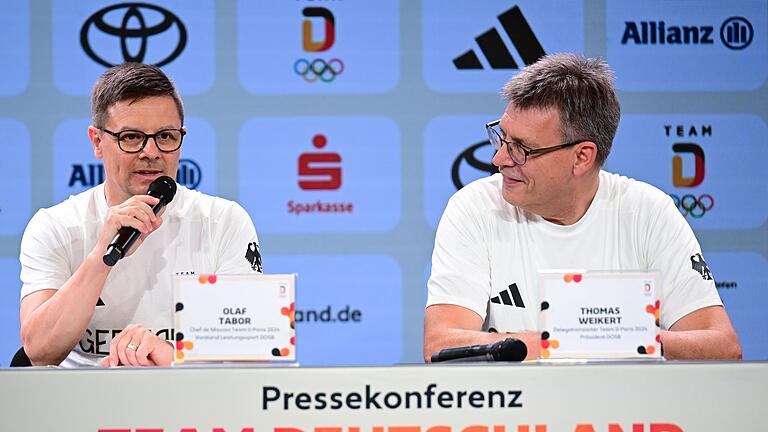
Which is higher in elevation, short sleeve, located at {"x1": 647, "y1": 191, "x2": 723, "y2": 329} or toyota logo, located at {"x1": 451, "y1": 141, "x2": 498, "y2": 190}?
toyota logo, located at {"x1": 451, "y1": 141, "x2": 498, "y2": 190}

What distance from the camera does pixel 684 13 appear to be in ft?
11.9

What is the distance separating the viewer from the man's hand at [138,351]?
1.91 meters

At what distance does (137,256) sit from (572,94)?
1232mm

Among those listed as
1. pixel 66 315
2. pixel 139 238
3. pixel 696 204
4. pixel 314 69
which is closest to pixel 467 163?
pixel 314 69

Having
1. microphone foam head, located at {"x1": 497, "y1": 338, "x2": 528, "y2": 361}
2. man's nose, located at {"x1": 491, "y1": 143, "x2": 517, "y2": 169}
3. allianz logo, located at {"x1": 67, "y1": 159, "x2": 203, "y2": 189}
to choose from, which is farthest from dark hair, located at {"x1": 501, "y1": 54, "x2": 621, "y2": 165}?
allianz logo, located at {"x1": 67, "y1": 159, "x2": 203, "y2": 189}

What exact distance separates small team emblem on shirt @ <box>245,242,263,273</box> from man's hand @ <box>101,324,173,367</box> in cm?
58

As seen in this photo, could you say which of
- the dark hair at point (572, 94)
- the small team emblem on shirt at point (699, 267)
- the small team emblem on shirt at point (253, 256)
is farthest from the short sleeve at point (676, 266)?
the small team emblem on shirt at point (253, 256)

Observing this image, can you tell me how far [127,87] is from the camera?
2.38m

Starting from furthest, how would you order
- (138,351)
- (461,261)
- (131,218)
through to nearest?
(461,261) < (131,218) < (138,351)

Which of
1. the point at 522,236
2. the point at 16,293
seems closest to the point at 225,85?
the point at 16,293

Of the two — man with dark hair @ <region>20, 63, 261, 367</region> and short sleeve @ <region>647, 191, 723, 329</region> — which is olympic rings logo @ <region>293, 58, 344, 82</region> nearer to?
man with dark hair @ <region>20, 63, 261, 367</region>

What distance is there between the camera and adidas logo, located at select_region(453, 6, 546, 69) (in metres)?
3.64

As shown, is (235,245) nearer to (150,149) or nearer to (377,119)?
(150,149)

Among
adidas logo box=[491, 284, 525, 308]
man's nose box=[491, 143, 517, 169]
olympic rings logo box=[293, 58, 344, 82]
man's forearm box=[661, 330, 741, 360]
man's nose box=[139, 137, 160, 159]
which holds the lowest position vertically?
man's forearm box=[661, 330, 741, 360]
